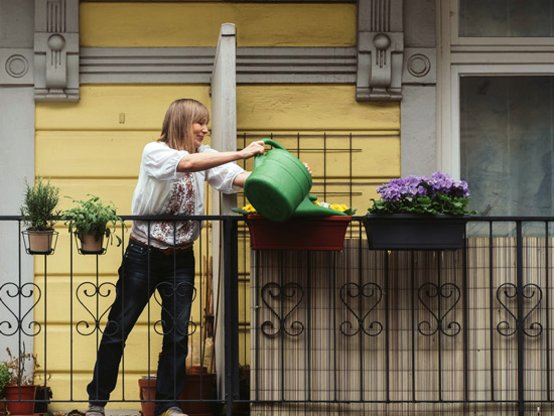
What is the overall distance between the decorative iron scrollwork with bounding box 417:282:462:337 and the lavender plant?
51cm

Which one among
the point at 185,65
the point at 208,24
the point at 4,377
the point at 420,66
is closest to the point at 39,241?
the point at 4,377

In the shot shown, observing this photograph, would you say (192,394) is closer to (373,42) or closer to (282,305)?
(282,305)

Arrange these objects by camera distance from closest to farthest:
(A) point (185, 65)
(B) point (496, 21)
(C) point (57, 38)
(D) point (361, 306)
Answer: (D) point (361, 306)
(C) point (57, 38)
(A) point (185, 65)
(B) point (496, 21)

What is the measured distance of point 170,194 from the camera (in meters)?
8.09

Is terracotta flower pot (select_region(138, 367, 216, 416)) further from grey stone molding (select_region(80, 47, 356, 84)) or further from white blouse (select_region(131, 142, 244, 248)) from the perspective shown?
grey stone molding (select_region(80, 47, 356, 84))

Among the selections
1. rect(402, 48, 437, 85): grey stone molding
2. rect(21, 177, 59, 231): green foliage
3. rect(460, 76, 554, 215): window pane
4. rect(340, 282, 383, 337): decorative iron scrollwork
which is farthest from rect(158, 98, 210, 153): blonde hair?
rect(460, 76, 554, 215): window pane

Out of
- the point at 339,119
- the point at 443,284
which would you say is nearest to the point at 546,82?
the point at 339,119

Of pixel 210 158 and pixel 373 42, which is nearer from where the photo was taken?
pixel 210 158

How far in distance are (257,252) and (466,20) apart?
277 centimetres

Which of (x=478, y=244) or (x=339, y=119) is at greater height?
(x=339, y=119)

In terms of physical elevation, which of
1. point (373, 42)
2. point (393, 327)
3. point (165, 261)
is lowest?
point (393, 327)

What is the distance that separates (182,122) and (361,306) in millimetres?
Result: 1546

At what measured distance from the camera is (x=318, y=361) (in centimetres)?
816

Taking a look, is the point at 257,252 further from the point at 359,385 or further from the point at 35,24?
the point at 35,24
